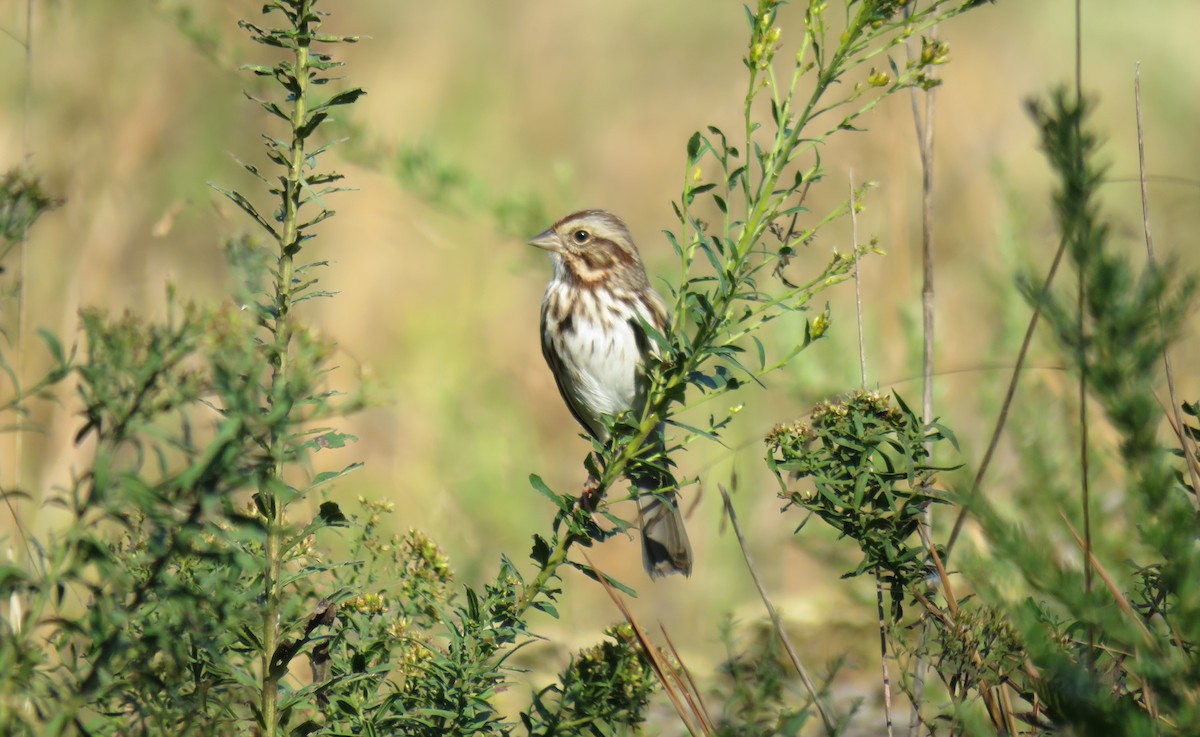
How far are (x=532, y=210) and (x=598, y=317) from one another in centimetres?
65

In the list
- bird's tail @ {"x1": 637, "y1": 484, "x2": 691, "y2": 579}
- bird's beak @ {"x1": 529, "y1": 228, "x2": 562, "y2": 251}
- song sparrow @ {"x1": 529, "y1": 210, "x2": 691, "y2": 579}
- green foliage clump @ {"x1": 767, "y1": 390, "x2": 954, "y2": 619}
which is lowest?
green foliage clump @ {"x1": 767, "y1": 390, "x2": 954, "y2": 619}

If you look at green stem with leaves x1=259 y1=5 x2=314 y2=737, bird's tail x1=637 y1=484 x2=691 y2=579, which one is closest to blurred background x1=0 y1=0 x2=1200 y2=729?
bird's tail x1=637 y1=484 x2=691 y2=579

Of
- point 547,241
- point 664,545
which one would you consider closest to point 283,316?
point 664,545

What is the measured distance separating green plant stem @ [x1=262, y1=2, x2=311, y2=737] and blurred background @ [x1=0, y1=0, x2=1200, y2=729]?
1.83ft

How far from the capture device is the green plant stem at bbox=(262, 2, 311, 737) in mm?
1504

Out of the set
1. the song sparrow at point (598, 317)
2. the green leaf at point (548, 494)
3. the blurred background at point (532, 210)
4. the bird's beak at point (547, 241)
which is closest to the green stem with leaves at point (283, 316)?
the green leaf at point (548, 494)

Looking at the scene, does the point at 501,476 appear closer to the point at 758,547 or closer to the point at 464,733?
the point at 758,547

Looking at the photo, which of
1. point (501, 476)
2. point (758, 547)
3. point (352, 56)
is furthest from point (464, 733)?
point (352, 56)

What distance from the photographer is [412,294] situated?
616 centimetres

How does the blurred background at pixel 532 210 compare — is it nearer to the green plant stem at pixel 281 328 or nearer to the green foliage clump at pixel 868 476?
the green foliage clump at pixel 868 476

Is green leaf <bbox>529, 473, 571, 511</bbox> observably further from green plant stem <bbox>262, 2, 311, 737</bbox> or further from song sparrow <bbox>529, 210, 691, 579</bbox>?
song sparrow <bbox>529, 210, 691, 579</bbox>

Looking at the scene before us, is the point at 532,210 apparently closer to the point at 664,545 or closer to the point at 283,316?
the point at 664,545

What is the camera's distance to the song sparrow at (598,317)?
147 inches

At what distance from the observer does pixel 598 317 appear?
12.4ft
